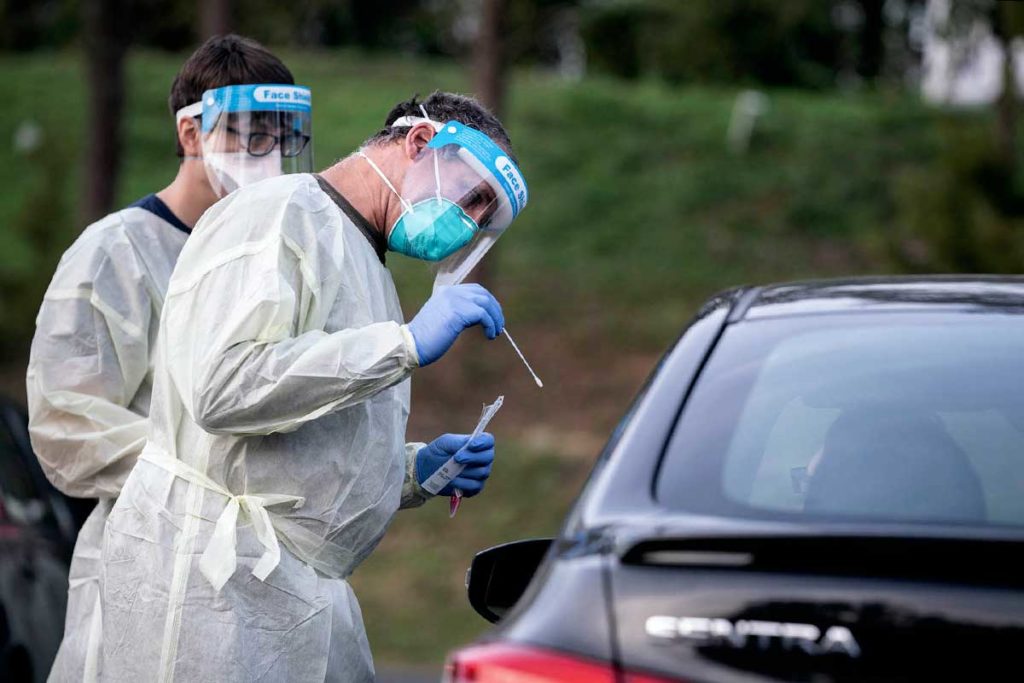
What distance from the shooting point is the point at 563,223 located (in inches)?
746

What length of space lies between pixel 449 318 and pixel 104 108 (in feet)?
40.6

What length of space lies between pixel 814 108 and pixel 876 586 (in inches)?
816

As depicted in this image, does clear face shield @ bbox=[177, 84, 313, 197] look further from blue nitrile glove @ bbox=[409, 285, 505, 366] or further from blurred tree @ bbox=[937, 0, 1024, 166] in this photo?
blurred tree @ bbox=[937, 0, 1024, 166]

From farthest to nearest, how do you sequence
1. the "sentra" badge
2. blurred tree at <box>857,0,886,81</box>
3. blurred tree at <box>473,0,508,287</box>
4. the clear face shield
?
blurred tree at <box>857,0,886,81</box> → blurred tree at <box>473,0,508,287</box> → the clear face shield → the "sentra" badge

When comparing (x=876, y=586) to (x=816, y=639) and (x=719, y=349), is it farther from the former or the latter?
(x=719, y=349)

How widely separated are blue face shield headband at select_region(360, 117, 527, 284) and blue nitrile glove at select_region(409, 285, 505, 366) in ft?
0.41

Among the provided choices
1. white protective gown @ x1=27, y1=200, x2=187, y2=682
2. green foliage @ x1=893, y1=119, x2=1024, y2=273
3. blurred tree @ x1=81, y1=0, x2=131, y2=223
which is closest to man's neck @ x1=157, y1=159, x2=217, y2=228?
white protective gown @ x1=27, y1=200, x2=187, y2=682

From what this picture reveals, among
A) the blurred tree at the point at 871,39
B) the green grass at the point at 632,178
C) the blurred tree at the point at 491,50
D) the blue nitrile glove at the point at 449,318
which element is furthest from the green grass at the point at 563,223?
the blurred tree at the point at 871,39

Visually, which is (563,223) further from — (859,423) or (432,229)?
A: (859,423)

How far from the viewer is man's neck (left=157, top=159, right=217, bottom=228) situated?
165 inches

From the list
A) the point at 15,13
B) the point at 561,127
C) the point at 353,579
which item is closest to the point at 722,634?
the point at 353,579

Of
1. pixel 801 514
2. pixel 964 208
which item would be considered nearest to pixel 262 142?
pixel 801 514

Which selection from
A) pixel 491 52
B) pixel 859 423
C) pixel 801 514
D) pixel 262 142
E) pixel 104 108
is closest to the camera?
pixel 801 514

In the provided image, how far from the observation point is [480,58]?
14141 millimetres
